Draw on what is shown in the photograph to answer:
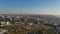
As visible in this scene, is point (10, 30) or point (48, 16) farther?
point (48, 16)

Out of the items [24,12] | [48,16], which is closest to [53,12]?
[48,16]

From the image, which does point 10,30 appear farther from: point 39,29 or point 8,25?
point 39,29

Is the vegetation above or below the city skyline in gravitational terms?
below

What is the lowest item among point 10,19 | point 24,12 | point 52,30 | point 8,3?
point 52,30

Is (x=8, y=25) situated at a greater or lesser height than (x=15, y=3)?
lesser

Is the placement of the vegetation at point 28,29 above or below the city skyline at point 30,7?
below

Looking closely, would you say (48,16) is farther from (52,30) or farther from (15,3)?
(15,3)

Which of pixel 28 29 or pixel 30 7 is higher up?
pixel 30 7
